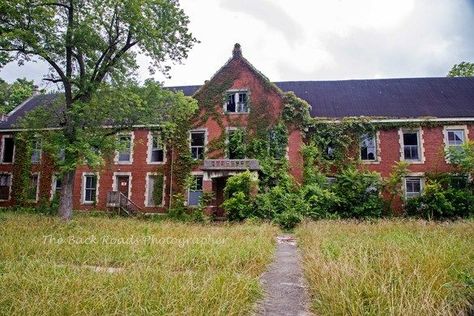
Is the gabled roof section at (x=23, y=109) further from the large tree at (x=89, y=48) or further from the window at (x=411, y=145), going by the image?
the window at (x=411, y=145)

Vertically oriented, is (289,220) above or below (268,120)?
below

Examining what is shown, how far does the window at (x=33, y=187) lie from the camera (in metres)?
26.3

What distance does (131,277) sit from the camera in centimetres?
530

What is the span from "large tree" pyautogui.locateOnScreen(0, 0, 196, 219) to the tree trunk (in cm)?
4

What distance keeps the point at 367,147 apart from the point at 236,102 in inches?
371

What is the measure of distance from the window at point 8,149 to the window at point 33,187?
9.73 ft

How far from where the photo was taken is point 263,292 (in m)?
5.33

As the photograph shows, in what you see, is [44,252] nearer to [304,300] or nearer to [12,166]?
[304,300]

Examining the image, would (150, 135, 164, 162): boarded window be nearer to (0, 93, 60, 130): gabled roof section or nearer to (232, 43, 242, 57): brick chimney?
(232, 43, 242, 57): brick chimney

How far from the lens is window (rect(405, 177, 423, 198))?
21.5m

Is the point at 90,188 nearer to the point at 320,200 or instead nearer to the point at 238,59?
the point at 238,59

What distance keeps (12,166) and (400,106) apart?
30903 millimetres

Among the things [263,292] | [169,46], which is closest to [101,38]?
[169,46]

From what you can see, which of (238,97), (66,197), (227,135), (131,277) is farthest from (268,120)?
(131,277)
